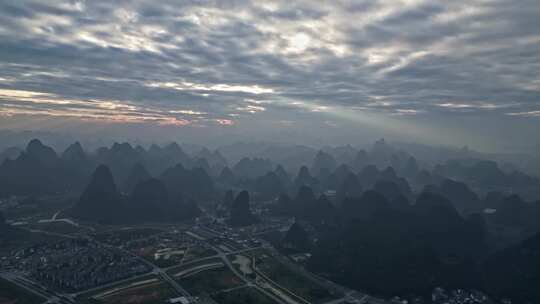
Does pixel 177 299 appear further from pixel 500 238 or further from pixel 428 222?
pixel 500 238

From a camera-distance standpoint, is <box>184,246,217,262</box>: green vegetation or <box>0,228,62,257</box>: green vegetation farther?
<box>0,228,62,257</box>: green vegetation

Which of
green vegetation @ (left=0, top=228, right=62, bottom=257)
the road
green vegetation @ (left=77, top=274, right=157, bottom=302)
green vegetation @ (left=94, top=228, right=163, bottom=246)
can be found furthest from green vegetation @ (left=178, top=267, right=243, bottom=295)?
green vegetation @ (left=0, top=228, right=62, bottom=257)

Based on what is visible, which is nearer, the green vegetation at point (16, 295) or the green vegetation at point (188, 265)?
the green vegetation at point (16, 295)

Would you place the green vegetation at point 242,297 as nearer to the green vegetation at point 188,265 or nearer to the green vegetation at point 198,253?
the green vegetation at point 188,265

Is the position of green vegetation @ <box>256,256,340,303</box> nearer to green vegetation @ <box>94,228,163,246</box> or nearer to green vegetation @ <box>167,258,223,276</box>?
green vegetation @ <box>167,258,223,276</box>

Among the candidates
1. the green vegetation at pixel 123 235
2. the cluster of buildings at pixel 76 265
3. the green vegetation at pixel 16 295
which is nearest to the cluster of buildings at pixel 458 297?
the cluster of buildings at pixel 76 265

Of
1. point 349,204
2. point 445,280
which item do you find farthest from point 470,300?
point 349,204

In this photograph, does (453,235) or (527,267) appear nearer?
(527,267)
